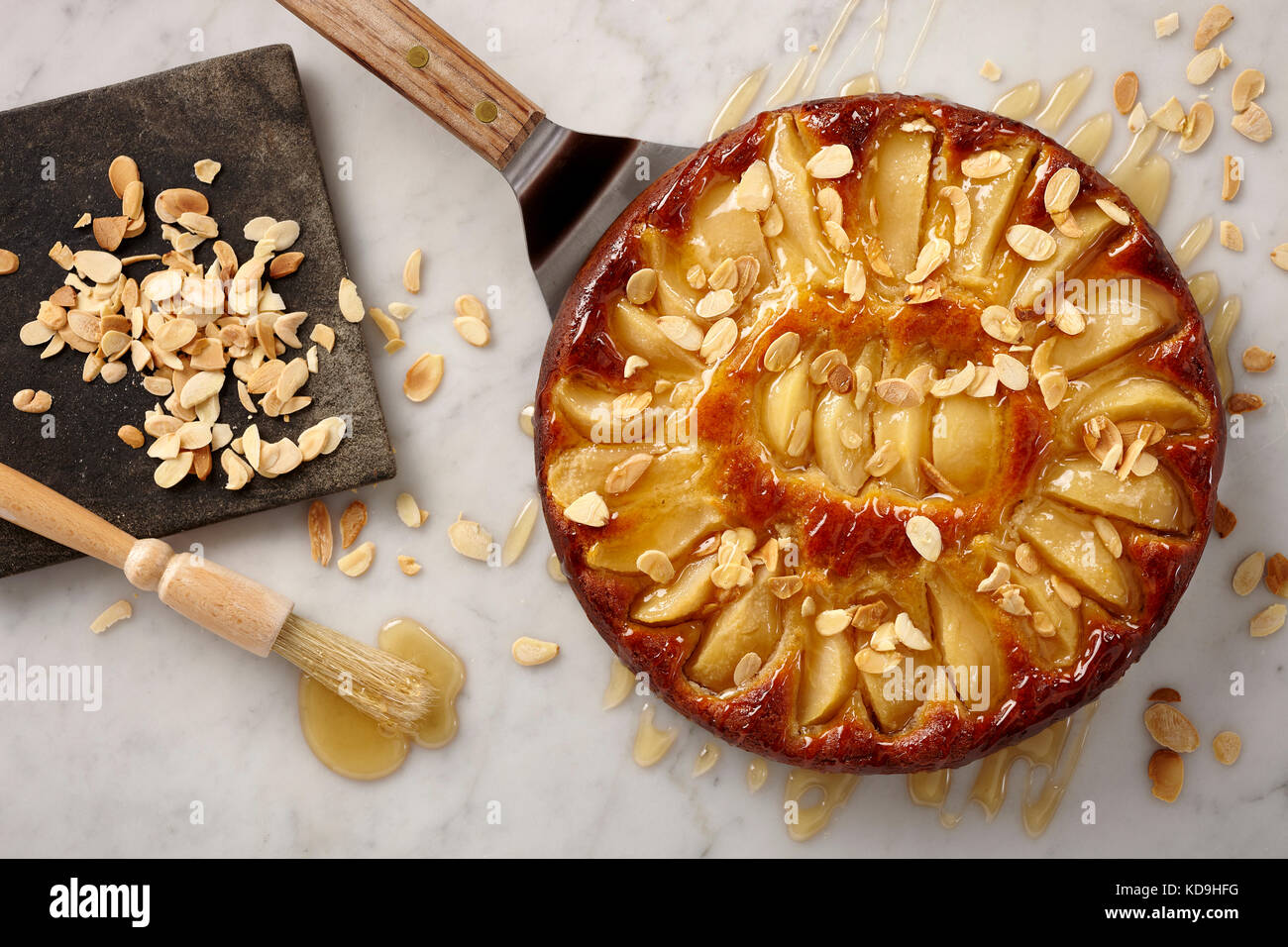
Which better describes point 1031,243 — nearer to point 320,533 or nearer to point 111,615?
point 320,533

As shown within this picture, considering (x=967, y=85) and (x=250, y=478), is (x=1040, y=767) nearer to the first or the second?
(x=967, y=85)

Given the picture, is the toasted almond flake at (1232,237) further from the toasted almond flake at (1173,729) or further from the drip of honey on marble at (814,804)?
the drip of honey on marble at (814,804)

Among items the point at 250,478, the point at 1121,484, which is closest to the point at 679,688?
the point at 1121,484

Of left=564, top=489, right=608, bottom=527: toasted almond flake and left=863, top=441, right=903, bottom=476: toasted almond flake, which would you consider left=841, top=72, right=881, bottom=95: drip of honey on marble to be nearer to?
left=863, top=441, right=903, bottom=476: toasted almond flake

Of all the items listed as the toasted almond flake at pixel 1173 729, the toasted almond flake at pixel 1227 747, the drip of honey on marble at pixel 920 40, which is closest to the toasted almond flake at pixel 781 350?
the drip of honey on marble at pixel 920 40

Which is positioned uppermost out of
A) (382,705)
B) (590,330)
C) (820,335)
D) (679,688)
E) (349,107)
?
(820,335)

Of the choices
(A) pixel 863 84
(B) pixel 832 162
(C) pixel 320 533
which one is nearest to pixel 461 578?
(C) pixel 320 533

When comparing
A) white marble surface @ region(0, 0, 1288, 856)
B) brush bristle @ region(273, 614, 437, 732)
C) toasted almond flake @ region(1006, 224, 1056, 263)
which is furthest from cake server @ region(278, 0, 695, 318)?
brush bristle @ region(273, 614, 437, 732)
